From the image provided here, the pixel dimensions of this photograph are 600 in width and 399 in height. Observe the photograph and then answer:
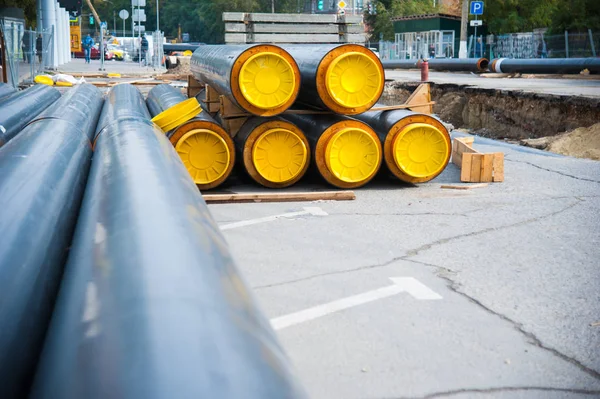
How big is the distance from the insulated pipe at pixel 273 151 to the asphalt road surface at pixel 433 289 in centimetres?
60

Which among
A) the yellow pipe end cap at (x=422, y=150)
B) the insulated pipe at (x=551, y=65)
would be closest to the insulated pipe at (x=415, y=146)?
the yellow pipe end cap at (x=422, y=150)

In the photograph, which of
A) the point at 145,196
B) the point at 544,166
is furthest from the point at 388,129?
the point at 145,196

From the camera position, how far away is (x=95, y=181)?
11.3 ft

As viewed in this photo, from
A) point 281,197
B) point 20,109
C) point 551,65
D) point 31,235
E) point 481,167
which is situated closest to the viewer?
point 31,235

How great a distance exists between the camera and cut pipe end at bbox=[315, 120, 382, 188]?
23.6 feet

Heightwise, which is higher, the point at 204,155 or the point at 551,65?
the point at 551,65

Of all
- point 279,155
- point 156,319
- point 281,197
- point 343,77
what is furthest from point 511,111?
point 156,319

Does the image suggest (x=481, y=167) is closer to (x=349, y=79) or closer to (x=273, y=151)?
(x=349, y=79)

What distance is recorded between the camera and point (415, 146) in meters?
7.46

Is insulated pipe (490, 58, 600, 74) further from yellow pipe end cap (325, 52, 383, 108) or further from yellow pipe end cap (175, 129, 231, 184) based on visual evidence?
yellow pipe end cap (175, 129, 231, 184)

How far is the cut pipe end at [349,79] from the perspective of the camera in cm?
702

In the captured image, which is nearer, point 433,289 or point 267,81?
point 433,289

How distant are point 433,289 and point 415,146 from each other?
330cm

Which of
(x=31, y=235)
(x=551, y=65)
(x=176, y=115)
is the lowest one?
(x=31, y=235)
